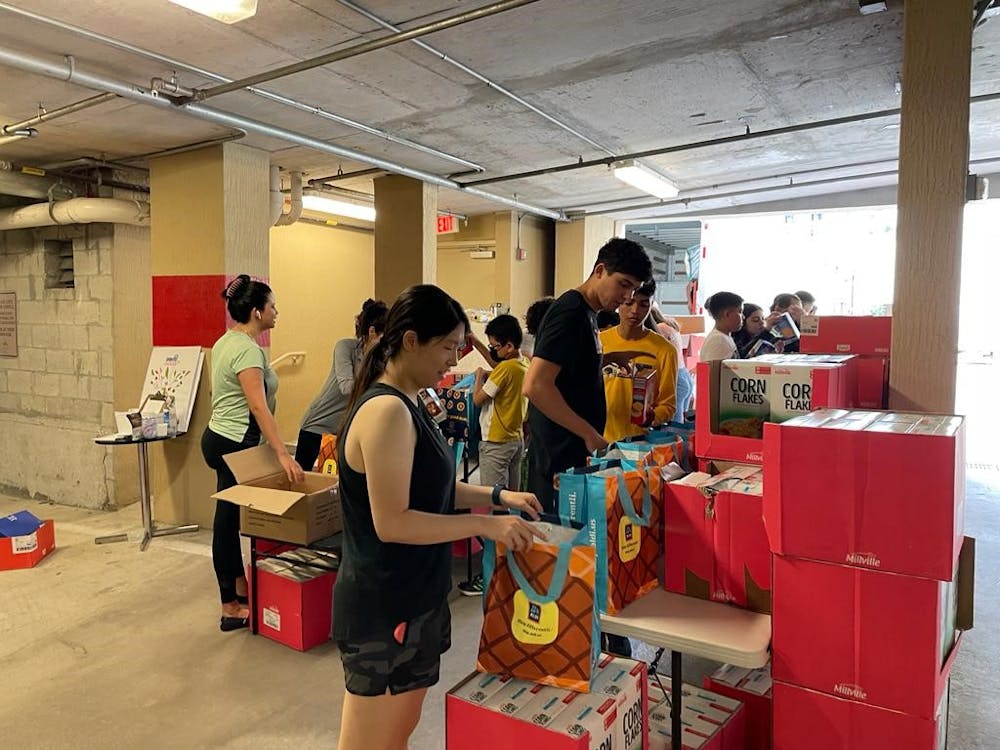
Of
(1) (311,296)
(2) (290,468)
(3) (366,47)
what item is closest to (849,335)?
(3) (366,47)

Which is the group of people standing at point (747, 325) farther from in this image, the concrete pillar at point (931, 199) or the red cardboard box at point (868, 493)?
the red cardboard box at point (868, 493)

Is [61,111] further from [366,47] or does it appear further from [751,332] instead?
[751,332]

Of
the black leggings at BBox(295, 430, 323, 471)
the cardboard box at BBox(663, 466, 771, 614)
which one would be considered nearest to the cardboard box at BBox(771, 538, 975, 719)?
the cardboard box at BBox(663, 466, 771, 614)

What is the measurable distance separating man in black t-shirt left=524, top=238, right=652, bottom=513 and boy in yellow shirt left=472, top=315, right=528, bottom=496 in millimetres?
1234

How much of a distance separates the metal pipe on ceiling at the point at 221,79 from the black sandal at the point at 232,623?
2.56 meters

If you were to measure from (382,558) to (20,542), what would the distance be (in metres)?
3.66

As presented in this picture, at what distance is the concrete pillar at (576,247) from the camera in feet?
26.1

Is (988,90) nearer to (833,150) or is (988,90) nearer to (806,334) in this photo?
(833,150)

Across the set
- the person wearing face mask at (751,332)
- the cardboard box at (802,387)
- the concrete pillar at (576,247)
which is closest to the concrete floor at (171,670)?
the cardboard box at (802,387)

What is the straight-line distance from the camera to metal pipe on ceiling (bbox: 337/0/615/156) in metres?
2.76

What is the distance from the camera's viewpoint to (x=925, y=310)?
2.21m

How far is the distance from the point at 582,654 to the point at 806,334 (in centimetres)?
168

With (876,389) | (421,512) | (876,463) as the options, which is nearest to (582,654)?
(421,512)

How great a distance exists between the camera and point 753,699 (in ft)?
6.84
